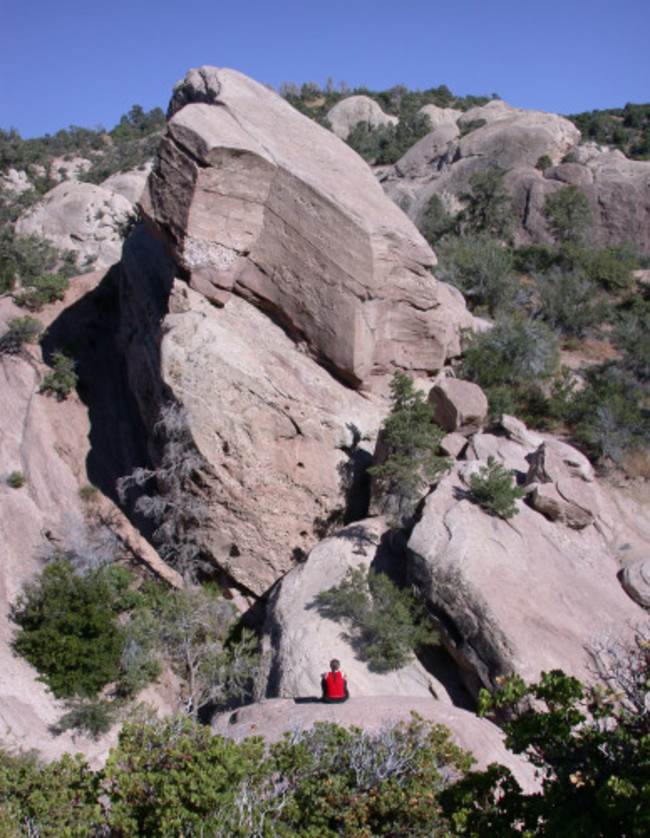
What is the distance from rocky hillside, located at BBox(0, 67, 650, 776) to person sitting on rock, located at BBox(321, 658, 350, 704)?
490mm

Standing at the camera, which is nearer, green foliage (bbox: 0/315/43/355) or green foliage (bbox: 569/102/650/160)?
green foliage (bbox: 0/315/43/355)

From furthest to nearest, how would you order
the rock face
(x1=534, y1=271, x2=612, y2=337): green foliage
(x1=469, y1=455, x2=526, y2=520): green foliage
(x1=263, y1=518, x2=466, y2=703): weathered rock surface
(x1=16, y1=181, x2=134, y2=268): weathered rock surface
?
(x1=16, y1=181, x2=134, y2=268): weathered rock surface, the rock face, (x1=534, y1=271, x2=612, y2=337): green foliage, (x1=469, y1=455, x2=526, y2=520): green foliage, (x1=263, y1=518, x2=466, y2=703): weathered rock surface

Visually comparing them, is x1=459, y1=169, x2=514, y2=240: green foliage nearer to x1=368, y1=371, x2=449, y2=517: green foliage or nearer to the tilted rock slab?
the tilted rock slab

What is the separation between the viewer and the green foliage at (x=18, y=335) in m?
17.8

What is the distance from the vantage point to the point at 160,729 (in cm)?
677

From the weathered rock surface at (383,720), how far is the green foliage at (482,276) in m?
13.8

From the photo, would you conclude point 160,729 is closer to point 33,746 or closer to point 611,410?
point 33,746

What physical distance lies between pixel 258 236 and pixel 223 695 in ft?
29.7

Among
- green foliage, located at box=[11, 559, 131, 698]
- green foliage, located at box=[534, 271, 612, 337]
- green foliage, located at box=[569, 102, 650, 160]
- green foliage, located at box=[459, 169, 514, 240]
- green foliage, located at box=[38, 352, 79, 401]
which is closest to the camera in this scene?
green foliage, located at box=[11, 559, 131, 698]

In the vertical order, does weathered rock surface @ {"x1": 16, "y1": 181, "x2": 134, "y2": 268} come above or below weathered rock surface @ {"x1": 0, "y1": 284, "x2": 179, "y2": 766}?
above

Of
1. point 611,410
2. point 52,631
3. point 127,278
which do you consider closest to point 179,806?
point 52,631

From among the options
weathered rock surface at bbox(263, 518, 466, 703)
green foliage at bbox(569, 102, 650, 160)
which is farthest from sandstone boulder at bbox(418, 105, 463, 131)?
weathered rock surface at bbox(263, 518, 466, 703)

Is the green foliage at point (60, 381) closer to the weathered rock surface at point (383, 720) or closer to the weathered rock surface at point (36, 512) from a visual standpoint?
the weathered rock surface at point (36, 512)

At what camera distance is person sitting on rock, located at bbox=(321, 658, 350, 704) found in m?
9.38
